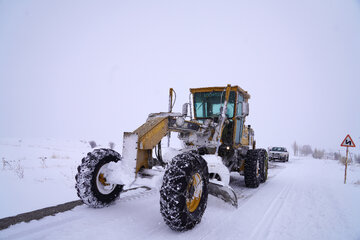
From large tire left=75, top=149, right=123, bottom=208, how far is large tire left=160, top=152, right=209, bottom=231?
1.44 metres

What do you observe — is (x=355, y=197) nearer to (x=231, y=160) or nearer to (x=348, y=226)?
(x=348, y=226)

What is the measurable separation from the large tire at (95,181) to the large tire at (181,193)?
56.7 inches

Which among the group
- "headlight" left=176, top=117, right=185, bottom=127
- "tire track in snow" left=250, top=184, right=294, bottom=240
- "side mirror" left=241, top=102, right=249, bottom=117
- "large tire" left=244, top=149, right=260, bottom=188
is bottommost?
"tire track in snow" left=250, top=184, right=294, bottom=240

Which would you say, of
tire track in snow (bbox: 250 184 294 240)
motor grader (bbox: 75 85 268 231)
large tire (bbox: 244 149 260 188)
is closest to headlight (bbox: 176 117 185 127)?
motor grader (bbox: 75 85 268 231)

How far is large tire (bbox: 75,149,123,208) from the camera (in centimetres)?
352

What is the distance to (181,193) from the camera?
8.96ft

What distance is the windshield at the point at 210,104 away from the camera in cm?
632

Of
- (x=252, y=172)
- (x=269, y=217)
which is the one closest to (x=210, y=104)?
(x=252, y=172)

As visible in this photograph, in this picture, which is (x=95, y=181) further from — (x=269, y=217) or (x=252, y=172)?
(x=252, y=172)

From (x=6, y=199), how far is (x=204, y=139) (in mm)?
4181

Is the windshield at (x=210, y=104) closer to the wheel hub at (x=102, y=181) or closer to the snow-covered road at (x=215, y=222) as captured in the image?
the snow-covered road at (x=215, y=222)

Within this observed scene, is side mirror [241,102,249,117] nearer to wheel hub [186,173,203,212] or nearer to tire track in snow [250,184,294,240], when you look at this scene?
tire track in snow [250,184,294,240]

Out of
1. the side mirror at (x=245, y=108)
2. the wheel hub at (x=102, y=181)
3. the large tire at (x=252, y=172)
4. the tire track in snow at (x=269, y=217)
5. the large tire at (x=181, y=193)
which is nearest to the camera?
the large tire at (x=181, y=193)

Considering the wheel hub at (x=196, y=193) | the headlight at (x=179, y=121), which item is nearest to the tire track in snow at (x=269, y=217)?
the wheel hub at (x=196, y=193)
